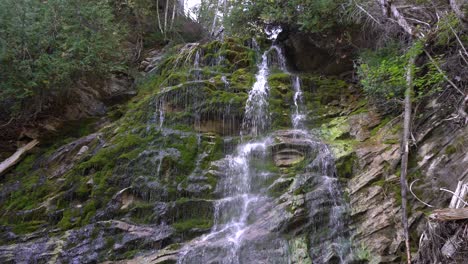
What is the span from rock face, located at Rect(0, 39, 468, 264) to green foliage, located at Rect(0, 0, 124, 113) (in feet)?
4.92

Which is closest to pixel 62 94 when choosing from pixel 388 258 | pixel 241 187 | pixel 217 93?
pixel 217 93

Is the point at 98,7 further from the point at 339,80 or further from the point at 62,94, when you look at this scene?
the point at 339,80

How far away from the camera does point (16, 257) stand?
267 inches

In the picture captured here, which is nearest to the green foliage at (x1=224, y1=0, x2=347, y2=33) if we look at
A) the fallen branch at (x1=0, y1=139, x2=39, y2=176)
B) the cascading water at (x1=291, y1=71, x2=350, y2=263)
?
the cascading water at (x1=291, y1=71, x2=350, y2=263)

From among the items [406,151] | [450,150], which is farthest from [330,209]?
[450,150]

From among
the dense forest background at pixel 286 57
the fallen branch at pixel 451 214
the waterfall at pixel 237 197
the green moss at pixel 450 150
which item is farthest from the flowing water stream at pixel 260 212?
the green moss at pixel 450 150

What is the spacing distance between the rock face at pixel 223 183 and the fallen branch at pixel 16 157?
0.62 ft

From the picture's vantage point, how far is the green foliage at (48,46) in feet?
31.8

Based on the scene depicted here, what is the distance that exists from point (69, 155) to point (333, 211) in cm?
601

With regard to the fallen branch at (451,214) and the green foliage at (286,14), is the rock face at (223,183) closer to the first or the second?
the fallen branch at (451,214)

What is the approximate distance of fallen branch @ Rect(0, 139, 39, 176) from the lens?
927 centimetres

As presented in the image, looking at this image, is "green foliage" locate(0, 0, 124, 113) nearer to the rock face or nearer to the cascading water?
the rock face

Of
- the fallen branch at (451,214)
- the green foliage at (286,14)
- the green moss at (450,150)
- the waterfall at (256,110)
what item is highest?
the green foliage at (286,14)

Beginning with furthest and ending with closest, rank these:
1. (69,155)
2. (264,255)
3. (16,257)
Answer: (69,155) < (16,257) < (264,255)
